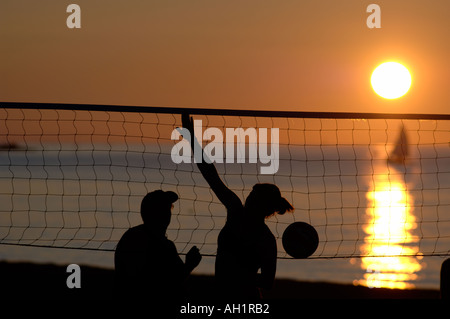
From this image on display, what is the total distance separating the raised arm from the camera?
18.9 ft

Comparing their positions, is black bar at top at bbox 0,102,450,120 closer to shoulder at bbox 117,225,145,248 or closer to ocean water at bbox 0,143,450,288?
ocean water at bbox 0,143,450,288

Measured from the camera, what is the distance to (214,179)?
599 centimetres

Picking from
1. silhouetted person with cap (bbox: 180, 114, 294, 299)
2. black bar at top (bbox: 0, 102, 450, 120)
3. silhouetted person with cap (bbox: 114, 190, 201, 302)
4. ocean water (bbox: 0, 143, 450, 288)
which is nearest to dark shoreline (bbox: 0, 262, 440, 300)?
ocean water (bbox: 0, 143, 450, 288)

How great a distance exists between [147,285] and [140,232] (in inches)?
14.0

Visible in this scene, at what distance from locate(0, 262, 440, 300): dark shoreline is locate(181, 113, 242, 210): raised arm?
5277 mm

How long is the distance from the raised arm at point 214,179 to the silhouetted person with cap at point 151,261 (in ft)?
1.81

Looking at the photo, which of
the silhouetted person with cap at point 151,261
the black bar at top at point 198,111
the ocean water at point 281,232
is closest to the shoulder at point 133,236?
the silhouetted person with cap at point 151,261

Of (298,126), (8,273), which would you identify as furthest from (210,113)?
(298,126)

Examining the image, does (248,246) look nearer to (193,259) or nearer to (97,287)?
(193,259)

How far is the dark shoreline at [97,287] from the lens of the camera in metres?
12.1

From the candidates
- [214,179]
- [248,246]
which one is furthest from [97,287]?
[248,246]
